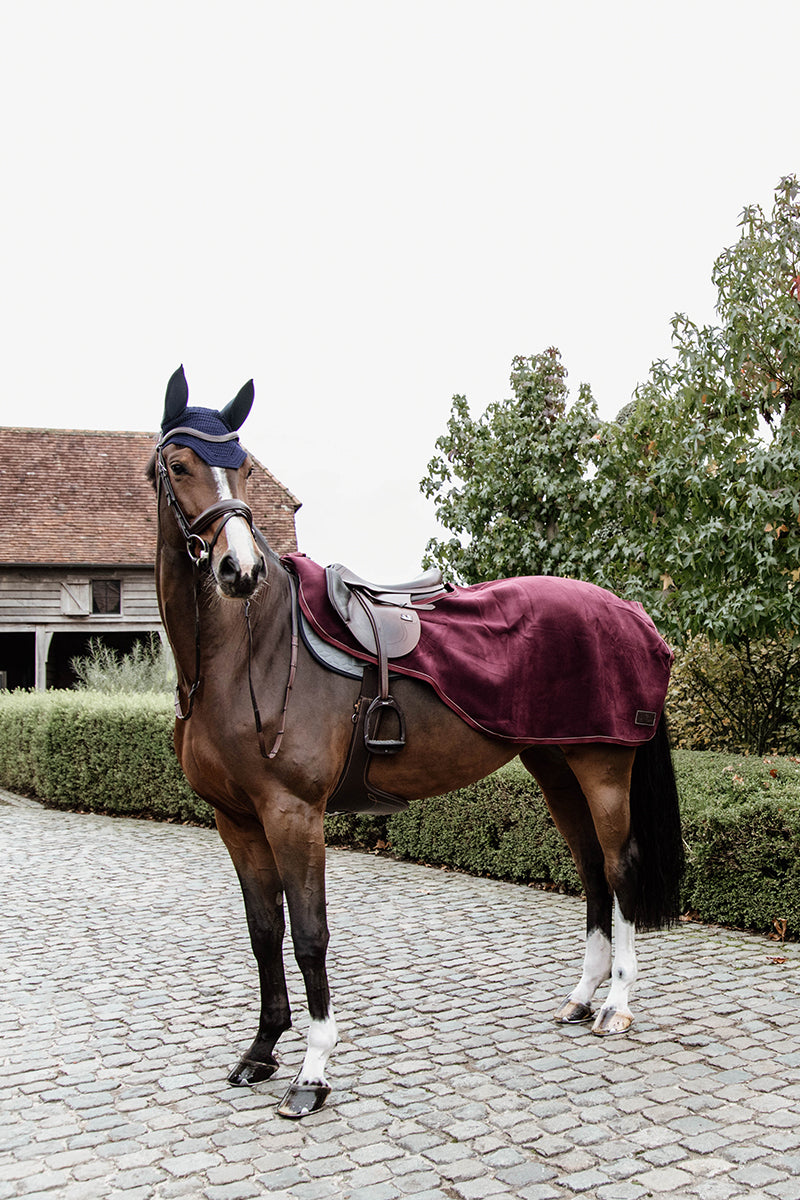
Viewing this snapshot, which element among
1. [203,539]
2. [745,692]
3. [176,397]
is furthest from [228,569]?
[745,692]

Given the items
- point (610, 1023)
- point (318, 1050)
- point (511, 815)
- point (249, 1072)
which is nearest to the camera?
point (318, 1050)

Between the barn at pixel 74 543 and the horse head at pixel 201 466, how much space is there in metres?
19.6

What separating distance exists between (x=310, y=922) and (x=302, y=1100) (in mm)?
599

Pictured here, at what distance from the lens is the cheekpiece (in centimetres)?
350

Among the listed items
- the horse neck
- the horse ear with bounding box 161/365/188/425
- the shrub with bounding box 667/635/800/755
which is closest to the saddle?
the horse neck

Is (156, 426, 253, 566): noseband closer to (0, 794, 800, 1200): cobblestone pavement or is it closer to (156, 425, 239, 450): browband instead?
(156, 425, 239, 450): browband

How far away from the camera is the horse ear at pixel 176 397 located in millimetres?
3523

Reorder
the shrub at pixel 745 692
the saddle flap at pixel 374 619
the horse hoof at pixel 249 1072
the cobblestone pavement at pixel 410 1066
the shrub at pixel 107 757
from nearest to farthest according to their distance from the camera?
the cobblestone pavement at pixel 410 1066 → the horse hoof at pixel 249 1072 → the saddle flap at pixel 374 619 → the shrub at pixel 745 692 → the shrub at pixel 107 757

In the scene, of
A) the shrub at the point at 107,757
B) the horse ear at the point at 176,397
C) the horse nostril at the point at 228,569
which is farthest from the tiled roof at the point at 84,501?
the horse nostril at the point at 228,569

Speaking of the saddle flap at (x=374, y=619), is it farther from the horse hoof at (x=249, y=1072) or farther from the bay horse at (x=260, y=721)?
the horse hoof at (x=249, y=1072)

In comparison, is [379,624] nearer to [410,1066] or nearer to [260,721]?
[260,721]

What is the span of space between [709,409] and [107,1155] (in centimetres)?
684

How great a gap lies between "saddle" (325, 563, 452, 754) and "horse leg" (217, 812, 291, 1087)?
1.94 feet

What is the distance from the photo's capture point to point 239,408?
360 centimetres
